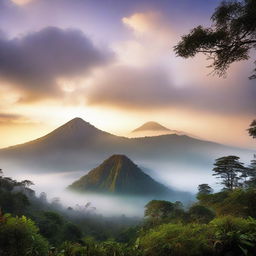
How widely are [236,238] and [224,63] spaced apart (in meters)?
4.76

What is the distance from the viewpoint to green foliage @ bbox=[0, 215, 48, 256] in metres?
5.79

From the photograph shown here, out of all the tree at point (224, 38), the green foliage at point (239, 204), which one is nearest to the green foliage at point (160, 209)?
the green foliage at point (239, 204)

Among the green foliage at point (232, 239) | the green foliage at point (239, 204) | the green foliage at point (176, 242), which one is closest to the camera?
the green foliage at point (176, 242)

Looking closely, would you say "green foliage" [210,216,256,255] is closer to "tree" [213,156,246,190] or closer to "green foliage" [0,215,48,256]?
"green foliage" [0,215,48,256]

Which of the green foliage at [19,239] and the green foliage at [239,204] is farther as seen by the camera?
the green foliage at [239,204]

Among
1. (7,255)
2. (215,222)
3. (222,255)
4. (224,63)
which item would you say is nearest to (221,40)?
(224,63)

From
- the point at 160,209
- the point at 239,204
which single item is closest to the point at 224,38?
the point at 239,204

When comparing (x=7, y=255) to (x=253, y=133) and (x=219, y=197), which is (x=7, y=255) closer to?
(x=253, y=133)

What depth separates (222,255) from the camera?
7023 millimetres

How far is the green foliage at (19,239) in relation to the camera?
5785 millimetres

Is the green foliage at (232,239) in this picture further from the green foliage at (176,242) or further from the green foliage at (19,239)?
the green foliage at (19,239)

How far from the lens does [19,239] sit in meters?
5.88

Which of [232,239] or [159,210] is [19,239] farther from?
[159,210]

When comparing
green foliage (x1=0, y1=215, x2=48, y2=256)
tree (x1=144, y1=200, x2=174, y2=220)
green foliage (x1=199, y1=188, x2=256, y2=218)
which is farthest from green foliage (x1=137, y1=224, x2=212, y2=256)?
tree (x1=144, y1=200, x2=174, y2=220)
